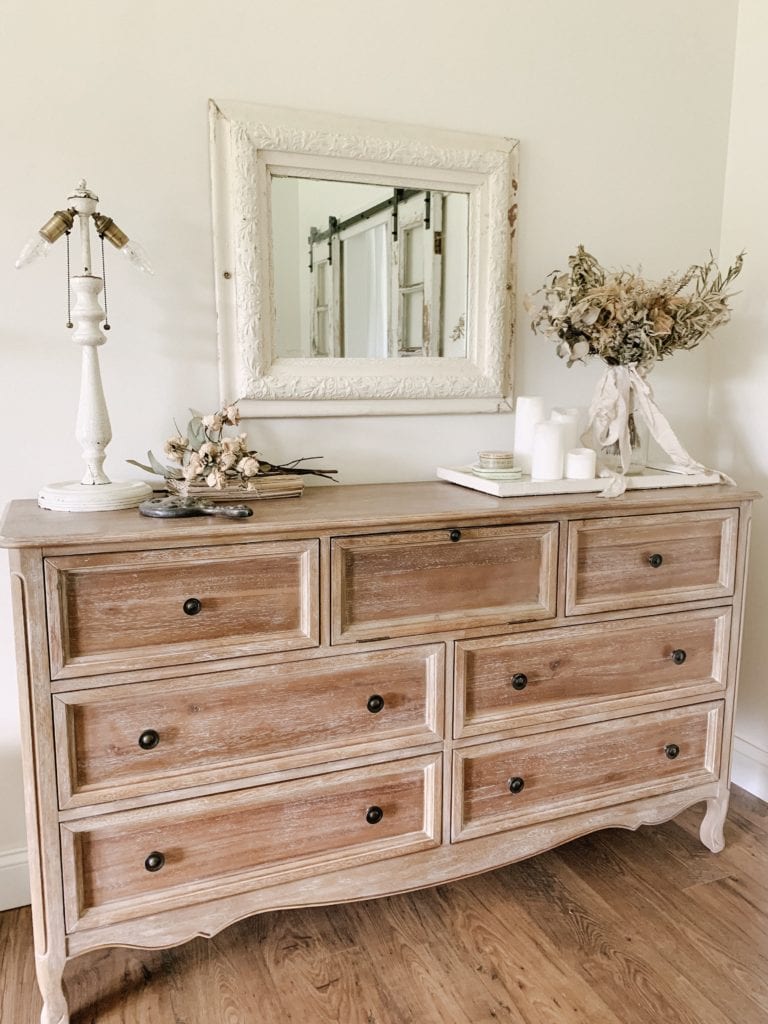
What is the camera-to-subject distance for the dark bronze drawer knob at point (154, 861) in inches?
60.3

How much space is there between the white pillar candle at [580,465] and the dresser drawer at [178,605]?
737mm

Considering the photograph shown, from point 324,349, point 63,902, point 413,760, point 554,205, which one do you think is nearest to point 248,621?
point 413,760

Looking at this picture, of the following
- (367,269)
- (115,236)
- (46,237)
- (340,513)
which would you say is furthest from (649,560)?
(46,237)

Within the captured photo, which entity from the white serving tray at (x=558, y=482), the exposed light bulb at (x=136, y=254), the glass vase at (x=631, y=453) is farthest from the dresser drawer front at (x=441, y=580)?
the exposed light bulb at (x=136, y=254)

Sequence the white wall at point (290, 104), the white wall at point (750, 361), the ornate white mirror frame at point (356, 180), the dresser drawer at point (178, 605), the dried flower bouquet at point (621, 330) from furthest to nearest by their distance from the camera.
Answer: the white wall at point (750, 361), the dried flower bouquet at point (621, 330), the ornate white mirror frame at point (356, 180), the white wall at point (290, 104), the dresser drawer at point (178, 605)

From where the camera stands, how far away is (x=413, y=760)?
5.65 ft

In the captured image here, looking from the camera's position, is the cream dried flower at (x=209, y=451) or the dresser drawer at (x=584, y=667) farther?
the dresser drawer at (x=584, y=667)

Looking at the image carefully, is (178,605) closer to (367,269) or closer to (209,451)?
(209,451)

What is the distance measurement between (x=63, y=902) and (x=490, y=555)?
1.09 meters

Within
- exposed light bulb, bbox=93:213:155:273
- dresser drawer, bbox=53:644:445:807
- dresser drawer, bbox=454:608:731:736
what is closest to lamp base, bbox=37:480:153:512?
dresser drawer, bbox=53:644:445:807

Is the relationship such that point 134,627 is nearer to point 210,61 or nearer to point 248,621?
point 248,621

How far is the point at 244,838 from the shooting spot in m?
1.60

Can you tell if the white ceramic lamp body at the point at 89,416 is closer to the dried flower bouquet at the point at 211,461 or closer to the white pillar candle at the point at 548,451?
the dried flower bouquet at the point at 211,461

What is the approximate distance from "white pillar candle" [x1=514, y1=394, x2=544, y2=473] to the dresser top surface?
17cm
